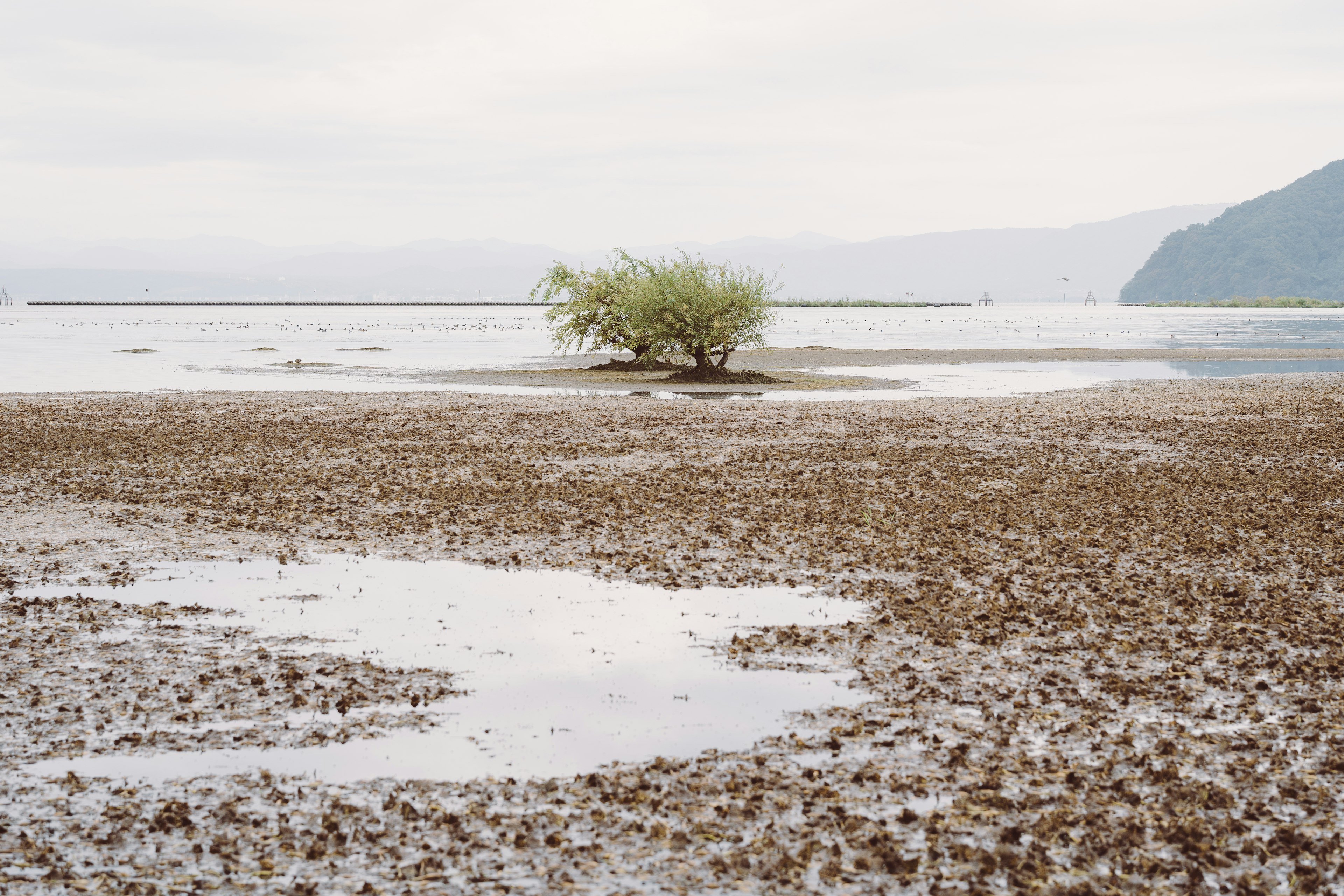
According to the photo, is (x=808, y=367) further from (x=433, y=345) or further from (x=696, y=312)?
(x=433, y=345)

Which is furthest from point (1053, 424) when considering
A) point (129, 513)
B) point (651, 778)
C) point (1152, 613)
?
point (651, 778)

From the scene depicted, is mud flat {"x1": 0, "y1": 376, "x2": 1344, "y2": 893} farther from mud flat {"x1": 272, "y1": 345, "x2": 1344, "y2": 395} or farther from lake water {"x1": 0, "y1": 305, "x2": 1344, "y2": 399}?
mud flat {"x1": 272, "y1": 345, "x2": 1344, "y2": 395}

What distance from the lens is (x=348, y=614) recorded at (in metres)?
11.5

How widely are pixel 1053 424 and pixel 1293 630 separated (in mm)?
19224

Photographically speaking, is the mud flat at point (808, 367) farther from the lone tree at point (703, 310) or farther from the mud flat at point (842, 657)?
the mud flat at point (842, 657)

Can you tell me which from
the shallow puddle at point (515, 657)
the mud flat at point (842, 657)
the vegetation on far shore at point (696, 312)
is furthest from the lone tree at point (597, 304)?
the shallow puddle at point (515, 657)

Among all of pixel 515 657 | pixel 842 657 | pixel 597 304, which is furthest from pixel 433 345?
pixel 842 657

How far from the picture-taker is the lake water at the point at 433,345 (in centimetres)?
4666

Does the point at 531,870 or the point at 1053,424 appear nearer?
the point at 531,870

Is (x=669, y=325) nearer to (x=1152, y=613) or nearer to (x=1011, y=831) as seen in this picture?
(x=1152, y=613)

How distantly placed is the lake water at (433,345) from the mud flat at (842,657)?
1998cm

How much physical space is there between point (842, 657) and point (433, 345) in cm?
7814

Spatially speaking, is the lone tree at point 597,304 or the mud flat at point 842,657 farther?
the lone tree at point 597,304

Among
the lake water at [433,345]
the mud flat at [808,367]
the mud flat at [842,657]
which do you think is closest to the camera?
the mud flat at [842,657]
